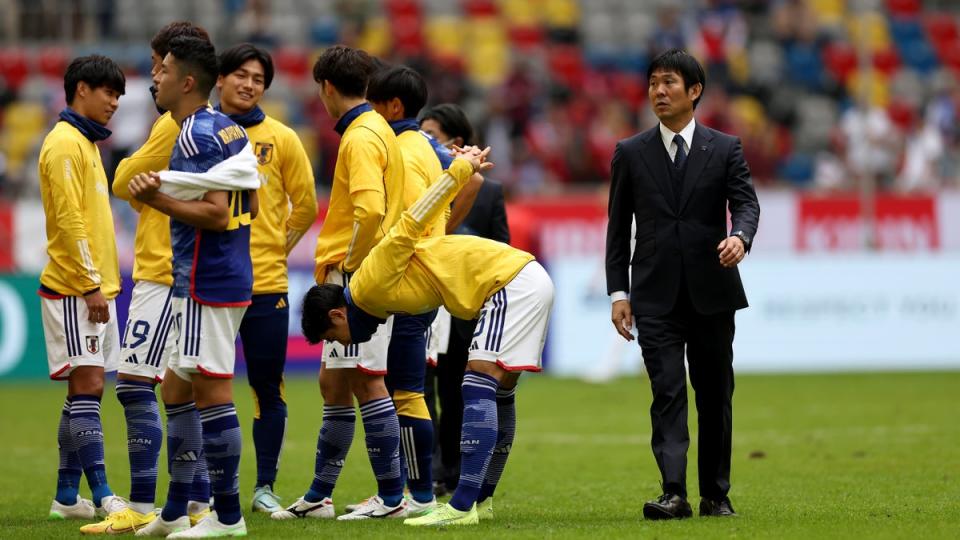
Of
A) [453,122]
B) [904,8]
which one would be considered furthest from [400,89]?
[904,8]

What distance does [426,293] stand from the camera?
7047 millimetres

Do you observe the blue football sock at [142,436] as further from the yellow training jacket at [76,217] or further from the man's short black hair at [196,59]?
the man's short black hair at [196,59]

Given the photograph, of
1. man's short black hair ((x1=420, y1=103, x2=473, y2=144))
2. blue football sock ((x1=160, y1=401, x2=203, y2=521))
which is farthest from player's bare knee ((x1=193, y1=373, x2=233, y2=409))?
man's short black hair ((x1=420, y1=103, x2=473, y2=144))

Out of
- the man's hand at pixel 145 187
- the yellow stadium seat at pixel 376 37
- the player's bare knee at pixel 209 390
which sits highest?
the yellow stadium seat at pixel 376 37

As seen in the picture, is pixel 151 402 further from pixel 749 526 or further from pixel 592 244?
pixel 592 244

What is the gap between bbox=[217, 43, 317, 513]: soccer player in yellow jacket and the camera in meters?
8.12

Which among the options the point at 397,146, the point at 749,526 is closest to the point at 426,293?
the point at 397,146

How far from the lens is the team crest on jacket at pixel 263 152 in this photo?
8188 millimetres

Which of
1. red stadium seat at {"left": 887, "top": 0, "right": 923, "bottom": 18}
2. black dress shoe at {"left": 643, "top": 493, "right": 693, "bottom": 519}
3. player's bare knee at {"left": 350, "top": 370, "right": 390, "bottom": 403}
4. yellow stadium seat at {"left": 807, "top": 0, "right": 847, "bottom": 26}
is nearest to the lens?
black dress shoe at {"left": 643, "top": 493, "right": 693, "bottom": 519}

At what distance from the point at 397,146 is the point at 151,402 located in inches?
75.8

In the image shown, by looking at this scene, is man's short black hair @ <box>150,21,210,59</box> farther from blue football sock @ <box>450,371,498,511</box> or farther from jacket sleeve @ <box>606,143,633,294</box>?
jacket sleeve @ <box>606,143,633,294</box>

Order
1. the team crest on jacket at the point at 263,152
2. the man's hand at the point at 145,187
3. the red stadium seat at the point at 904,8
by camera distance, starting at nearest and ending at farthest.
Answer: the man's hand at the point at 145,187 → the team crest on jacket at the point at 263,152 → the red stadium seat at the point at 904,8

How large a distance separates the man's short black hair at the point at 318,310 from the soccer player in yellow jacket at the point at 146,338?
938 mm

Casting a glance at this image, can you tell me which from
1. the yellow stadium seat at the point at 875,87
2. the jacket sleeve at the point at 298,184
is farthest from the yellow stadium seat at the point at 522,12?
the jacket sleeve at the point at 298,184
